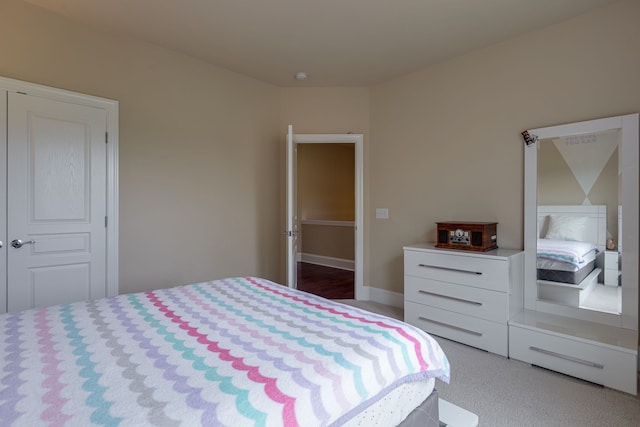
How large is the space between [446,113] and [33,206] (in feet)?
11.9

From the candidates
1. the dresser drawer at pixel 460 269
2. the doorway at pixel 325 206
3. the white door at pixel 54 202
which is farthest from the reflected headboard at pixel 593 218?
the doorway at pixel 325 206

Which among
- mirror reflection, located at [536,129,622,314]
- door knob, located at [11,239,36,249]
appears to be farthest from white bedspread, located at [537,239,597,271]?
door knob, located at [11,239,36,249]

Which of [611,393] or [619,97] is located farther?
[619,97]

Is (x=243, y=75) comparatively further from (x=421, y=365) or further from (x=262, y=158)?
(x=421, y=365)

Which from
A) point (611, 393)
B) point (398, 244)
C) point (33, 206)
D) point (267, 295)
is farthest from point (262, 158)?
point (611, 393)

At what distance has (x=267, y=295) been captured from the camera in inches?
71.8

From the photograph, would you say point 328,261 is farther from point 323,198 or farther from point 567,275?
point 567,275

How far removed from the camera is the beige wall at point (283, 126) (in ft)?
8.13

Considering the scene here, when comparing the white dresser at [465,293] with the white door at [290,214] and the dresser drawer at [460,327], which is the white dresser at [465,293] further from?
the white door at [290,214]

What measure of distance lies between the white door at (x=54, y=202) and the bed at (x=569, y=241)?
11.8 feet

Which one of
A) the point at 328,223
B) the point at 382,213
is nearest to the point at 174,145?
the point at 382,213

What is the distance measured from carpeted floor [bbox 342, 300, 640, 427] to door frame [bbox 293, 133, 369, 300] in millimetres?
1704

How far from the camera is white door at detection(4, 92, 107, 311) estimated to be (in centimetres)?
234

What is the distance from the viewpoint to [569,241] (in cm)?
260
